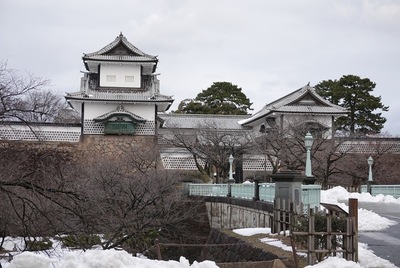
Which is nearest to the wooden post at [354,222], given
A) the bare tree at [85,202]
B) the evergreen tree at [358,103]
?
the bare tree at [85,202]

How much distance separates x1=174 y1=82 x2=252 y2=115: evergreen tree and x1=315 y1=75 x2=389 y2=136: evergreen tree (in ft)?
35.4

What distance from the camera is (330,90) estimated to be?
54094 millimetres

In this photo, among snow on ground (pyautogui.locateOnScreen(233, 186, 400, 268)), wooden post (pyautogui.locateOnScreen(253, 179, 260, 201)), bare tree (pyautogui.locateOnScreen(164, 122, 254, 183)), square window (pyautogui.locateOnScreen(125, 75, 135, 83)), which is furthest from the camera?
square window (pyautogui.locateOnScreen(125, 75, 135, 83))

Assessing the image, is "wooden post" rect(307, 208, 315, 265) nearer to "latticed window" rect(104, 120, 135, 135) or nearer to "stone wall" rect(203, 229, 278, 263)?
"stone wall" rect(203, 229, 278, 263)

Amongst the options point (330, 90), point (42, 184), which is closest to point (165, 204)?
point (42, 184)

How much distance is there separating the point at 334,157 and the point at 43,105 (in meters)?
30.5

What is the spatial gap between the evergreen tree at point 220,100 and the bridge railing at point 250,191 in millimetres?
29078

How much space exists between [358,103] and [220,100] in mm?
15341

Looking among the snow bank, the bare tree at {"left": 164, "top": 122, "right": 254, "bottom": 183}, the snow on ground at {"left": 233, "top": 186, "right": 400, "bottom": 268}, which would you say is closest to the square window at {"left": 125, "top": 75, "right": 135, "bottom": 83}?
the bare tree at {"left": 164, "top": 122, "right": 254, "bottom": 183}

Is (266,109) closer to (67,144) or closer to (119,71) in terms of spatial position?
(119,71)

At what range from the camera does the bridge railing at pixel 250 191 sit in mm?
15133

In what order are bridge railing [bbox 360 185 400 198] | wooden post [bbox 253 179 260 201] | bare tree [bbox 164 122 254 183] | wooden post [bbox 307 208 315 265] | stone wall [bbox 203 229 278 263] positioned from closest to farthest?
wooden post [bbox 307 208 315 265], stone wall [bbox 203 229 278 263], wooden post [bbox 253 179 260 201], bridge railing [bbox 360 185 400 198], bare tree [bbox 164 122 254 183]

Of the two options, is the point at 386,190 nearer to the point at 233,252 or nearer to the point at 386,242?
the point at 386,242

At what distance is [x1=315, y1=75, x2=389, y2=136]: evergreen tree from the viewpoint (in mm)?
52688
